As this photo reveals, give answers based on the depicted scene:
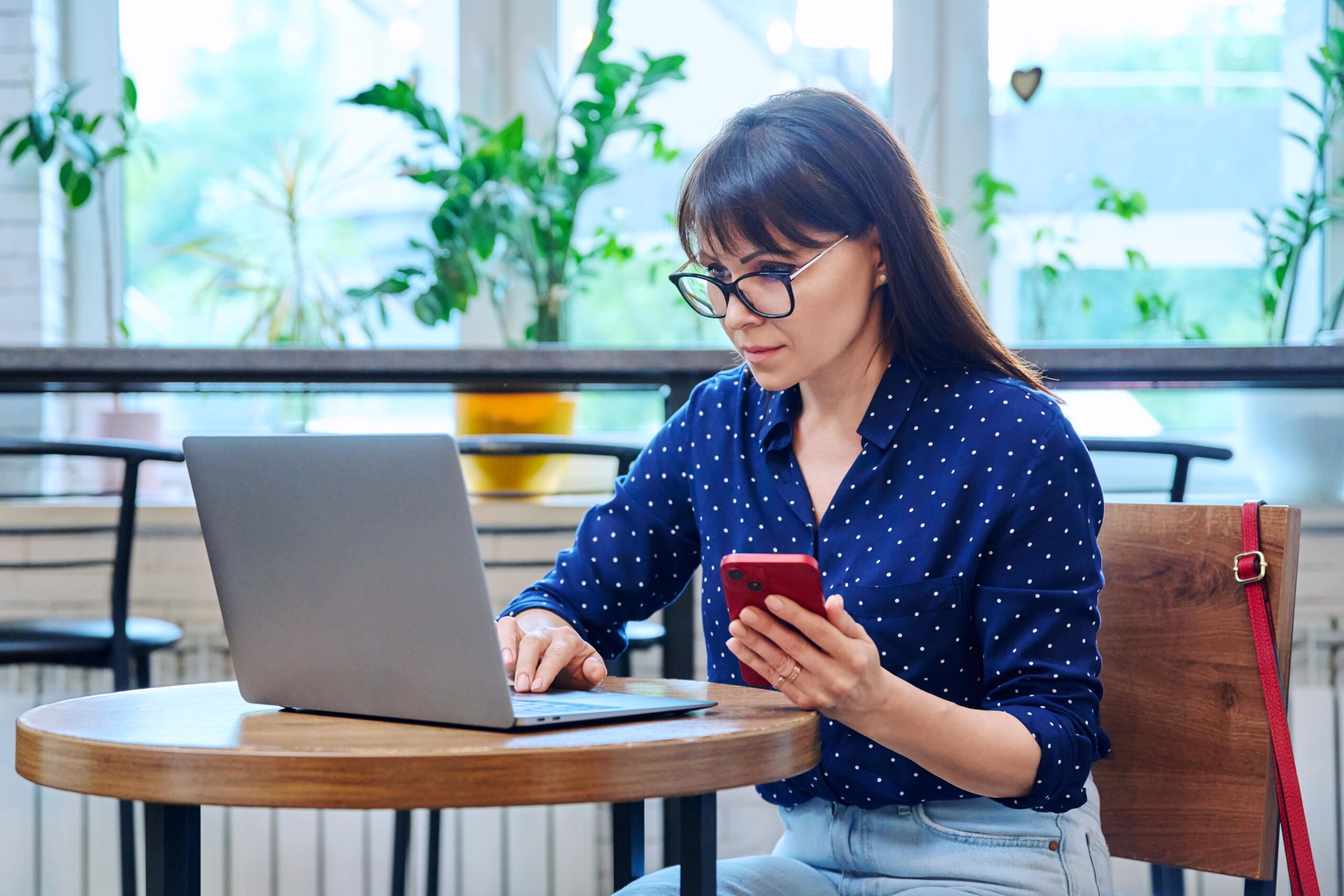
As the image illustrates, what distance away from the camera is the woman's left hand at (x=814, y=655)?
0.82m

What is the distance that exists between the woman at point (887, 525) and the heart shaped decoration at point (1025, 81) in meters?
2.00

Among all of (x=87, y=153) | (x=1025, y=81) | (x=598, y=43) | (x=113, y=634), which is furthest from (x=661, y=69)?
(x=113, y=634)

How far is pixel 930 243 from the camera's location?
1.16m

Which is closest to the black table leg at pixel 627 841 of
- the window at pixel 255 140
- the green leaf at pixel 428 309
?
the green leaf at pixel 428 309

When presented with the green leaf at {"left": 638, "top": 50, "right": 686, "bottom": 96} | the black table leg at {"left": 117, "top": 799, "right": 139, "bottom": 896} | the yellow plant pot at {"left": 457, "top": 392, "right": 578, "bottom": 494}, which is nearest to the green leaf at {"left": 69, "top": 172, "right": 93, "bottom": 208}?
the yellow plant pot at {"left": 457, "top": 392, "right": 578, "bottom": 494}

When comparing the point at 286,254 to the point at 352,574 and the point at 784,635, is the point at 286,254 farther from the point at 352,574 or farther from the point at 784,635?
the point at 784,635

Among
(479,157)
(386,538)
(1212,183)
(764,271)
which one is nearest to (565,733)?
(386,538)

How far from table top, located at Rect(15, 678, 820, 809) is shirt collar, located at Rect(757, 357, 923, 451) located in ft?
1.07

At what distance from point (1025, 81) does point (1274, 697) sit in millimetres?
2238

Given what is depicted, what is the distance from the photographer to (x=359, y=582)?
0.84 metres

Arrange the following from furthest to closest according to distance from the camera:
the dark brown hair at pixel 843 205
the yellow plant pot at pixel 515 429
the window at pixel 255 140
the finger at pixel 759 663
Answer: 1. the window at pixel 255 140
2. the yellow plant pot at pixel 515 429
3. the dark brown hair at pixel 843 205
4. the finger at pixel 759 663

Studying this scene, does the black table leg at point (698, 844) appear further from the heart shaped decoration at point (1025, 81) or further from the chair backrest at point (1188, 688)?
the heart shaped decoration at point (1025, 81)

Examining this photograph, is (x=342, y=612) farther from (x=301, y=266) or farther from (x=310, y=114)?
(x=310, y=114)

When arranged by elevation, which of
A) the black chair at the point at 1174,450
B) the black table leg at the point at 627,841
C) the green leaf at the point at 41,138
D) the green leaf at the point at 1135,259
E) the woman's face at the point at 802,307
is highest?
the green leaf at the point at 41,138
